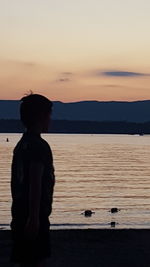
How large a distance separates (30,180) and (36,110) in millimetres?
577

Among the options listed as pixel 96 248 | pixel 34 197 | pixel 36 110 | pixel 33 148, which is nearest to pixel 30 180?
pixel 34 197

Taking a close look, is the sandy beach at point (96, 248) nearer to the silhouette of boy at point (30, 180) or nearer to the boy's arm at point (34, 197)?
the silhouette of boy at point (30, 180)

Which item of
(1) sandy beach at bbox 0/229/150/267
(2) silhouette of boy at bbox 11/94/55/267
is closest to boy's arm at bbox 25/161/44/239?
(2) silhouette of boy at bbox 11/94/55/267

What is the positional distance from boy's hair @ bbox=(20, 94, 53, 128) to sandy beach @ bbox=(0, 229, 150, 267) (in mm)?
4421

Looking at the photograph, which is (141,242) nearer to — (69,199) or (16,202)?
(16,202)

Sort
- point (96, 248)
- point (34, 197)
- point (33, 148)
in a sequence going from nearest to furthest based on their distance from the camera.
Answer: point (34, 197) < point (33, 148) < point (96, 248)

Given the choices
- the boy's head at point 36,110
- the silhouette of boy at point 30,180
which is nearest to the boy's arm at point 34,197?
the silhouette of boy at point 30,180

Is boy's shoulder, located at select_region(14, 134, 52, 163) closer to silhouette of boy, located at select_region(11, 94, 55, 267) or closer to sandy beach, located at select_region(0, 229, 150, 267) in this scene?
silhouette of boy, located at select_region(11, 94, 55, 267)

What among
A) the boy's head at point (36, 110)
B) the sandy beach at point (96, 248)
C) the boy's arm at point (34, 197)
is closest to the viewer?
the boy's arm at point (34, 197)

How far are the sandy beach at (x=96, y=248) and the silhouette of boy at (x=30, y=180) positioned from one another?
403cm

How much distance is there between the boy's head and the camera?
4832mm

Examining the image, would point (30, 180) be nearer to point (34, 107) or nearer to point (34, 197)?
point (34, 197)

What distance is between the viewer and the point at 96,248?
34.5 ft

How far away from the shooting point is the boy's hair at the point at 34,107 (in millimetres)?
4828
